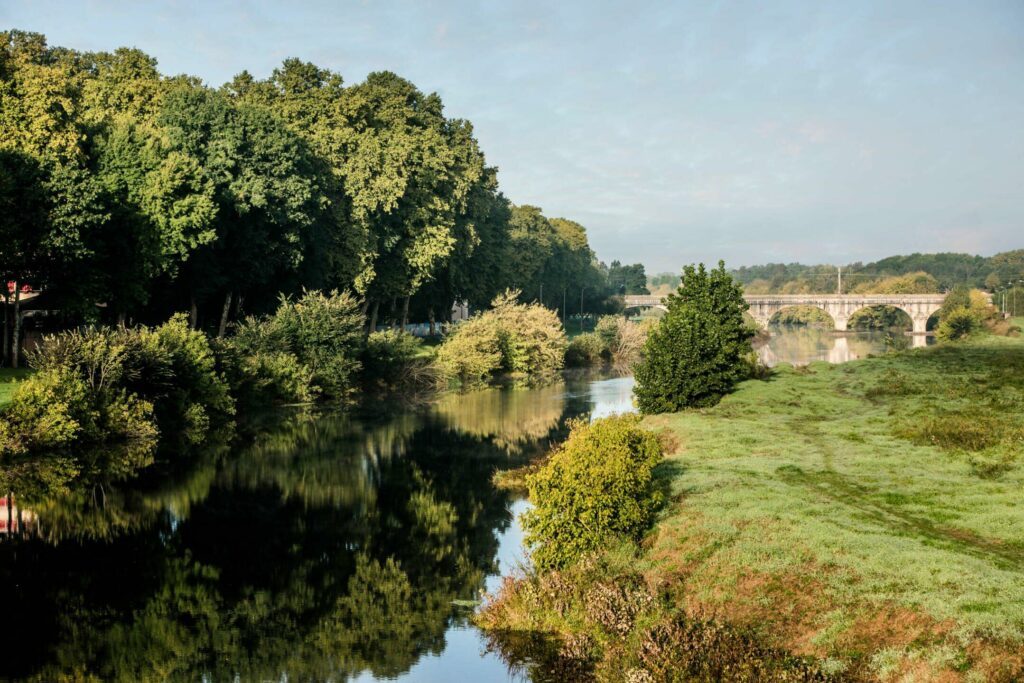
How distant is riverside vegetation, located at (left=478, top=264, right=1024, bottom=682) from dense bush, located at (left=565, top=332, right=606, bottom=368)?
6084 cm

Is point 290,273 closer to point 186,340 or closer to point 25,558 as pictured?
point 186,340

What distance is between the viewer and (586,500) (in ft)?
73.6

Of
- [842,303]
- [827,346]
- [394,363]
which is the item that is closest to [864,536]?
[394,363]

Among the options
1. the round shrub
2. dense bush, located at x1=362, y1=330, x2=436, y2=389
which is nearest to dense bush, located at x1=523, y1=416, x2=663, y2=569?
dense bush, located at x1=362, y1=330, x2=436, y2=389

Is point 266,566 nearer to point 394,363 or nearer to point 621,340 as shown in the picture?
point 394,363

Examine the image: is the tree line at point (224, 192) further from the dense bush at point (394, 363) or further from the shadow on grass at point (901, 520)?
the shadow on grass at point (901, 520)

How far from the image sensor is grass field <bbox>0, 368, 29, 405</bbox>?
130 feet

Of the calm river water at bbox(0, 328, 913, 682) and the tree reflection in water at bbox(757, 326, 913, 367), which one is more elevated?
the tree reflection in water at bbox(757, 326, 913, 367)

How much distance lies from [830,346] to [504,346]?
236 feet

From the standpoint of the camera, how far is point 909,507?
24.6 meters

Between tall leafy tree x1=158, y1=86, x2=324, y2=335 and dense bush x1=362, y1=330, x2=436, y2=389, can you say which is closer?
tall leafy tree x1=158, y1=86, x2=324, y2=335

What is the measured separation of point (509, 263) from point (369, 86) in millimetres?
24110

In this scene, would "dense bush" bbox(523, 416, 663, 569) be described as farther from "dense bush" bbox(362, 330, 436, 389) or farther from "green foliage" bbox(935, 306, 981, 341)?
"green foliage" bbox(935, 306, 981, 341)

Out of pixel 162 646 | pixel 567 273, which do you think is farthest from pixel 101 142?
pixel 567 273
